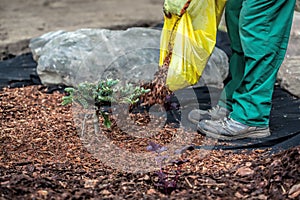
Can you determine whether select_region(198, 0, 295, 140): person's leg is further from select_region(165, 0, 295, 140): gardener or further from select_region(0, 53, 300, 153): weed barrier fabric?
select_region(0, 53, 300, 153): weed barrier fabric

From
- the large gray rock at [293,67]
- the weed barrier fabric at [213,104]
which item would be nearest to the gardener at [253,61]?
the weed barrier fabric at [213,104]

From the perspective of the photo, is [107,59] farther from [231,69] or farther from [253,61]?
[253,61]

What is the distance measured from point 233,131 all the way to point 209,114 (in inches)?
16.7

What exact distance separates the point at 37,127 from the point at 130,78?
1178 mm

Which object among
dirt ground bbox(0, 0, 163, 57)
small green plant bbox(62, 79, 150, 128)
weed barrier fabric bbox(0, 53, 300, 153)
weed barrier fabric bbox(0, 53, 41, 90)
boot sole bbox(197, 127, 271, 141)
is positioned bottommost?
dirt ground bbox(0, 0, 163, 57)

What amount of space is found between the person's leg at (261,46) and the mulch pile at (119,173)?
0.34 meters

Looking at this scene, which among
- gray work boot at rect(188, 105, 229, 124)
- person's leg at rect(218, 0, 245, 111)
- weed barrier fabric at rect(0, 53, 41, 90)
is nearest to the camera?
person's leg at rect(218, 0, 245, 111)

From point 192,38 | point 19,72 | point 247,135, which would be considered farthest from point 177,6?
point 19,72

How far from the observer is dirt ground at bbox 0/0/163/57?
7258 mm

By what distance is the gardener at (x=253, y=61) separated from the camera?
3.71 metres

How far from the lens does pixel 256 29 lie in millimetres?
3727

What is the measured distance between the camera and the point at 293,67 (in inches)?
194

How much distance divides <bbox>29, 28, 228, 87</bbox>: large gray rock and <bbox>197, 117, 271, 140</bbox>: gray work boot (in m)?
1.17

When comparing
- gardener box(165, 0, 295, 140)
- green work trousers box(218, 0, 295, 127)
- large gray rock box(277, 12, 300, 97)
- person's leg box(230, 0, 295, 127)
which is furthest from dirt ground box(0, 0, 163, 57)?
person's leg box(230, 0, 295, 127)
